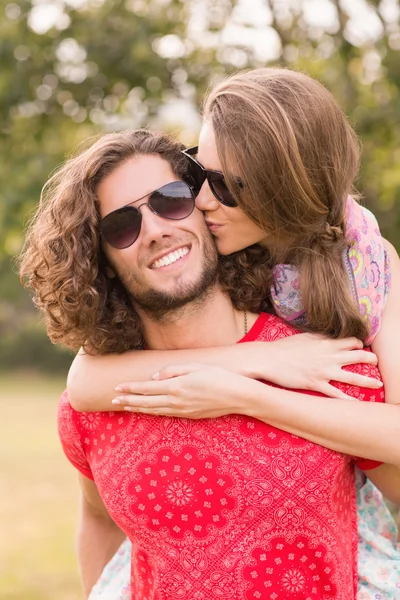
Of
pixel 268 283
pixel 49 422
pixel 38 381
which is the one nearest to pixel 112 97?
pixel 268 283

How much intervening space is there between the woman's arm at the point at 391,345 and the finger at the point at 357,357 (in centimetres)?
4

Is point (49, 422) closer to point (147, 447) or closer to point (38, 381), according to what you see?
point (38, 381)

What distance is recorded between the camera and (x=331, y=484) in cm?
245

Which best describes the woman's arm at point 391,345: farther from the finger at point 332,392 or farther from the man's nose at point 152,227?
the man's nose at point 152,227

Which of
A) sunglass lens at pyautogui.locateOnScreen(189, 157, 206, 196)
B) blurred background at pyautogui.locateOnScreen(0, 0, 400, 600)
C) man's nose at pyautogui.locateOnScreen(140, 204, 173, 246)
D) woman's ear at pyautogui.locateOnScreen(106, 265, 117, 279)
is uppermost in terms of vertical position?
sunglass lens at pyautogui.locateOnScreen(189, 157, 206, 196)

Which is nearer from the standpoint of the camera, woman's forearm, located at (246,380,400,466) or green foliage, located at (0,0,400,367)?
woman's forearm, located at (246,380,400,466)

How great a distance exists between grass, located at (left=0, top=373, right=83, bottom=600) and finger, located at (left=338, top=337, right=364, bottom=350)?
681 cm

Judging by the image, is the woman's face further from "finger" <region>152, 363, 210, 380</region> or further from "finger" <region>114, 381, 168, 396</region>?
"finger" <region>114, 381, 168, 396</region>

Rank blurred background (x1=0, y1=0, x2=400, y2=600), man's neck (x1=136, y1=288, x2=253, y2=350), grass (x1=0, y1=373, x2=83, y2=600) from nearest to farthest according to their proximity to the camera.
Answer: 1. man's neck (x1=136, y1=288, x2=253, y2=350)
2. blurred background (x1=0, y1=0, x2=400, y2=600)
3. grass (x1=0, y1=373, x2=83, y2=600)

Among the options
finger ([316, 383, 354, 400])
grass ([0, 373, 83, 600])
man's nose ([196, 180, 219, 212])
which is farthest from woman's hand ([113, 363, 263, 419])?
grass ([0, 373, 83, 600])

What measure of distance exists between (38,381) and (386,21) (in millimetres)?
27777

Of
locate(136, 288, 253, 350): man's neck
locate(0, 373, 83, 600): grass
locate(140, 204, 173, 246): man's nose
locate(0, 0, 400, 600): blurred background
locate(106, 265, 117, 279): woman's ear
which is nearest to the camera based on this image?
locate(140, 204, 173, 246): man's nose

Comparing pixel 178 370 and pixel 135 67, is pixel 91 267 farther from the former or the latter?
pixel 135 67

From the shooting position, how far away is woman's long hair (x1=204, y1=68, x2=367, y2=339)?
8.32ft
